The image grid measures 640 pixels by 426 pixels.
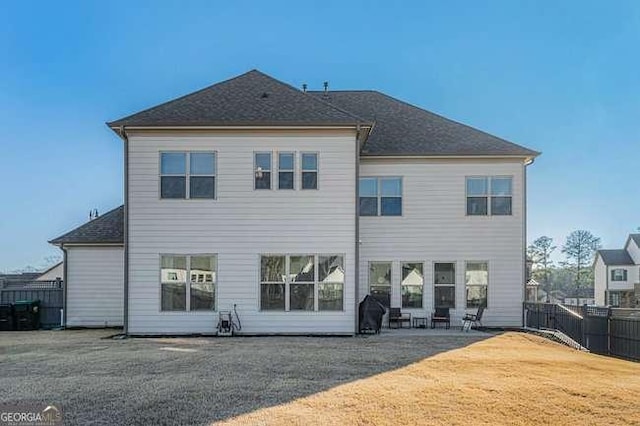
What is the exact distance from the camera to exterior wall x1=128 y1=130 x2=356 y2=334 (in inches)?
586

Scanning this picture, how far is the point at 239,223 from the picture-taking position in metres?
15.0

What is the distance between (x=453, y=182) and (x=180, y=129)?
27.6ft

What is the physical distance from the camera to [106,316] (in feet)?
56.7

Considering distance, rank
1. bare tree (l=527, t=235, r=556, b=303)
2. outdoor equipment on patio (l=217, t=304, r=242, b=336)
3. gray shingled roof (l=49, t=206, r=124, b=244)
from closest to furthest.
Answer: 1. outdoor equipment on patio (l=217, t=304, r=242, b=336)
2. gray shingled roof (l=49, t=206, r=124, b=244)
3. bare tree (l=527, t=235, r=556, b=303)

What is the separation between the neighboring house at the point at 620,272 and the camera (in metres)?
54.8

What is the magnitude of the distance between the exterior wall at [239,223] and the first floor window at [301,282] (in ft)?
0.59

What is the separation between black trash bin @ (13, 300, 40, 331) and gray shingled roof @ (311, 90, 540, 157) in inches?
463

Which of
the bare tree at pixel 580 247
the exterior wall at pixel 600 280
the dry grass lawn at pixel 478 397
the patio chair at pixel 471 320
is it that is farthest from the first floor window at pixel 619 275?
the dry grass lawn at pixel 478 397

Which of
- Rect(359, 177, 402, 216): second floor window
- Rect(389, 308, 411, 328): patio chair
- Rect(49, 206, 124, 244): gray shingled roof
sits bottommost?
Rect(389, 308, 411, 328): patio chair

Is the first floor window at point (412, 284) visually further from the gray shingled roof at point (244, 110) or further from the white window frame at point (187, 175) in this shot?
the white window frame at point (187, 175)

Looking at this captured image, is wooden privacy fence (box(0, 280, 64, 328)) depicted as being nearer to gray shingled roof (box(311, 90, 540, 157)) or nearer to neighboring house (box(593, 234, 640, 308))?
gray shingled roof (box(311, 90, 540, 157))

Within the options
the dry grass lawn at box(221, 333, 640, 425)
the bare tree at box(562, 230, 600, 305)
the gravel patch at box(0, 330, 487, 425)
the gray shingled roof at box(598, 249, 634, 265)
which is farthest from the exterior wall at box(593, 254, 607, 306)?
the dry grass lawn at box(221, 333, 640, 425)

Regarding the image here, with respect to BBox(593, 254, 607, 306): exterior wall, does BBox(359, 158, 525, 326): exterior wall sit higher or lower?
higher

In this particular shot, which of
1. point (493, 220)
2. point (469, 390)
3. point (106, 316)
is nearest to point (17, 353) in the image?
point (106, 316)
